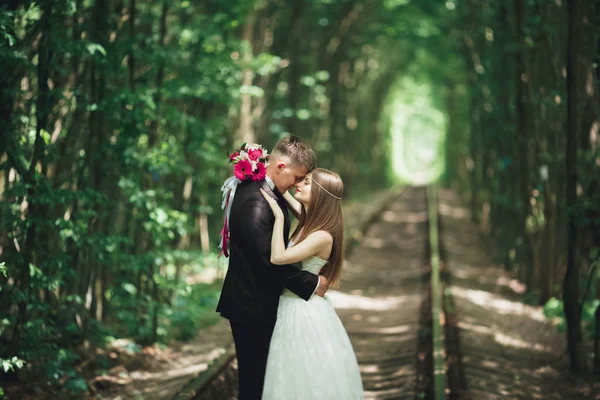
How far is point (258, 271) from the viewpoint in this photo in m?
4.58

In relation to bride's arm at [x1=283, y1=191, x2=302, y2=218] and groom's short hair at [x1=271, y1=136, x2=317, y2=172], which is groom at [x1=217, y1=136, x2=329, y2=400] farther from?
bride's arm at [x1=283, y1=191, x2=302, y2=218]

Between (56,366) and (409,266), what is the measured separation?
1067cm

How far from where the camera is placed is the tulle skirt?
4.65 meters

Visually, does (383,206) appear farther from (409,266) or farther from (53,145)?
(53,145)

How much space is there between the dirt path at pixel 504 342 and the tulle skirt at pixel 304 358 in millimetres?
2922

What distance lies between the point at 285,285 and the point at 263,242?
32 centimetres

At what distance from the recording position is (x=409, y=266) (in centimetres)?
1634

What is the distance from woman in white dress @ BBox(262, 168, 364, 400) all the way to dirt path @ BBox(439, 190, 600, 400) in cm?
294

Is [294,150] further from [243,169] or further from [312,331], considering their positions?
[312,331]

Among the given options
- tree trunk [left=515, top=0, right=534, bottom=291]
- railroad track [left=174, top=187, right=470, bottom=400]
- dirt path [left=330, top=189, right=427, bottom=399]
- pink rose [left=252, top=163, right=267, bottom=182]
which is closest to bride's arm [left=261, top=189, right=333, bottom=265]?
pink rose [left=252, top=163, right=267, bottom=182]

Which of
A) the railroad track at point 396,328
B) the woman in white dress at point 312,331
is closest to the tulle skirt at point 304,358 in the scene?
the woman in white dress at point 312,331

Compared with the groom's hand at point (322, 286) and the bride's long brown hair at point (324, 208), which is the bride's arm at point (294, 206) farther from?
the groom's hand at point (322, 286)

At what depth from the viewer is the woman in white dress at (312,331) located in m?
4.64

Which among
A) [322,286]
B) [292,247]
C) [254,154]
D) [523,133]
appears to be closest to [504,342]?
[523,133]
